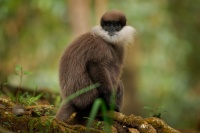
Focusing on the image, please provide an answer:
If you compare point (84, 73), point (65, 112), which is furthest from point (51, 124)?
point (84, 73)

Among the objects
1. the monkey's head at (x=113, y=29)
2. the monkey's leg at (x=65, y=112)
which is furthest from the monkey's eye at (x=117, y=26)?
the monkey's leg at (x=65, y=112)

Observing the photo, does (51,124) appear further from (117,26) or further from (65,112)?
(117,26)

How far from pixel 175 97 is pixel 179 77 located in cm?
106

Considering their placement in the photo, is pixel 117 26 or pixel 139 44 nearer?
pixel 117 26

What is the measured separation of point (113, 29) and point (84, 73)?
0.75 m

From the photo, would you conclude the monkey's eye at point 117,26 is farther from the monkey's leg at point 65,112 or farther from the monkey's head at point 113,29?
the monkey's leg at point 65,112

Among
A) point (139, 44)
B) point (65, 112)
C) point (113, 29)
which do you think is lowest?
point (139, 44)

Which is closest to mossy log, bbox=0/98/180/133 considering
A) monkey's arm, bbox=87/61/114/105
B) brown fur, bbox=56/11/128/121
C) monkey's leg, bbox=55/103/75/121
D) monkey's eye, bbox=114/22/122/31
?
monkey's leg, bbox=55/103/75/121

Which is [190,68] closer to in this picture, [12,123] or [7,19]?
[7,19]

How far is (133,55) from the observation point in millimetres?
13523

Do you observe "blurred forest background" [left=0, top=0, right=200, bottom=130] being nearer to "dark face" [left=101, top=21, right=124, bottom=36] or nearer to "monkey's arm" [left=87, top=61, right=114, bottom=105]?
"dark face" [left=101, top=21, right=124, bottom=36]

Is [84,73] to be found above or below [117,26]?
below

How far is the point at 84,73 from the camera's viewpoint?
505 cm

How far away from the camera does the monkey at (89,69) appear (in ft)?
16.2
